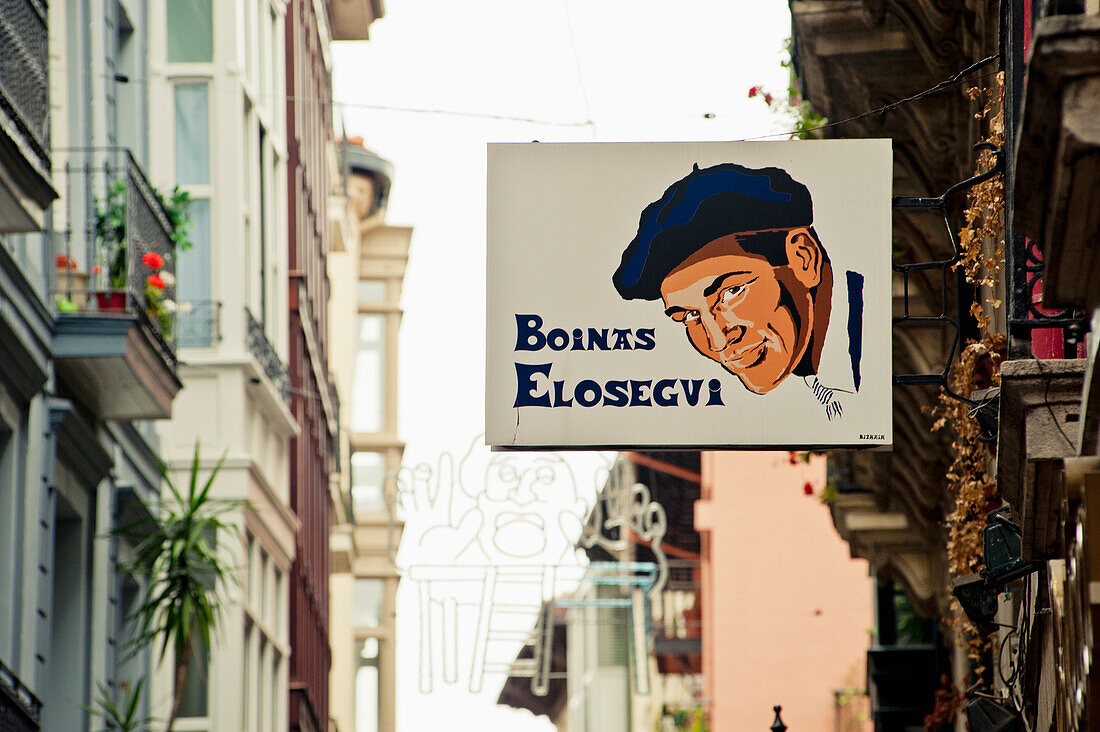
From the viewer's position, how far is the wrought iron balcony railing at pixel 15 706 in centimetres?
1234

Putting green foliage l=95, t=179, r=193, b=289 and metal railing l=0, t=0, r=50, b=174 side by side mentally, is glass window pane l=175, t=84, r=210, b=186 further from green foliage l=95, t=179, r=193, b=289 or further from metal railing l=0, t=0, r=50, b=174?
metal railing l=0, t=0, r=50, b=174

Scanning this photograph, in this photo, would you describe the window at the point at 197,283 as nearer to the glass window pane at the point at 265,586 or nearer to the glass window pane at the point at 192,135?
the glass window pane at the point at 192,135

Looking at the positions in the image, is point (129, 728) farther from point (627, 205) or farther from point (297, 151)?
point (297, 151)

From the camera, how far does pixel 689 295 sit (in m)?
9.80

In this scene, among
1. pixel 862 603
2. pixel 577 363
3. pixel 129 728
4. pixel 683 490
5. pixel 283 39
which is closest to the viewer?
pixel 577 363

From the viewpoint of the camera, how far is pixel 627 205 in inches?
399

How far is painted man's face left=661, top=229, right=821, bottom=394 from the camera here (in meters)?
9.73

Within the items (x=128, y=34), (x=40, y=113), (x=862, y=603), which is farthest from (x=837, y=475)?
(x=862, y=603)

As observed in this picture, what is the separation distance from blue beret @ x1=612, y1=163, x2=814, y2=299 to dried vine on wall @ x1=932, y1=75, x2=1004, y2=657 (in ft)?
3.57

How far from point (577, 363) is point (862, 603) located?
38943mm

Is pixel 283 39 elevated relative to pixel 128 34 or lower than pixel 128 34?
elevated

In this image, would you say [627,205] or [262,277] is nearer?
[627,205]

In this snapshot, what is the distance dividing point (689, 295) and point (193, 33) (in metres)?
12.3

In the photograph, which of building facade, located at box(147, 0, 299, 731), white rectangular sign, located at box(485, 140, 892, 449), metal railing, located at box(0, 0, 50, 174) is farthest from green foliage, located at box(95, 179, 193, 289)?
white rectangular sign, located at box(485, 140, 892, 449)
